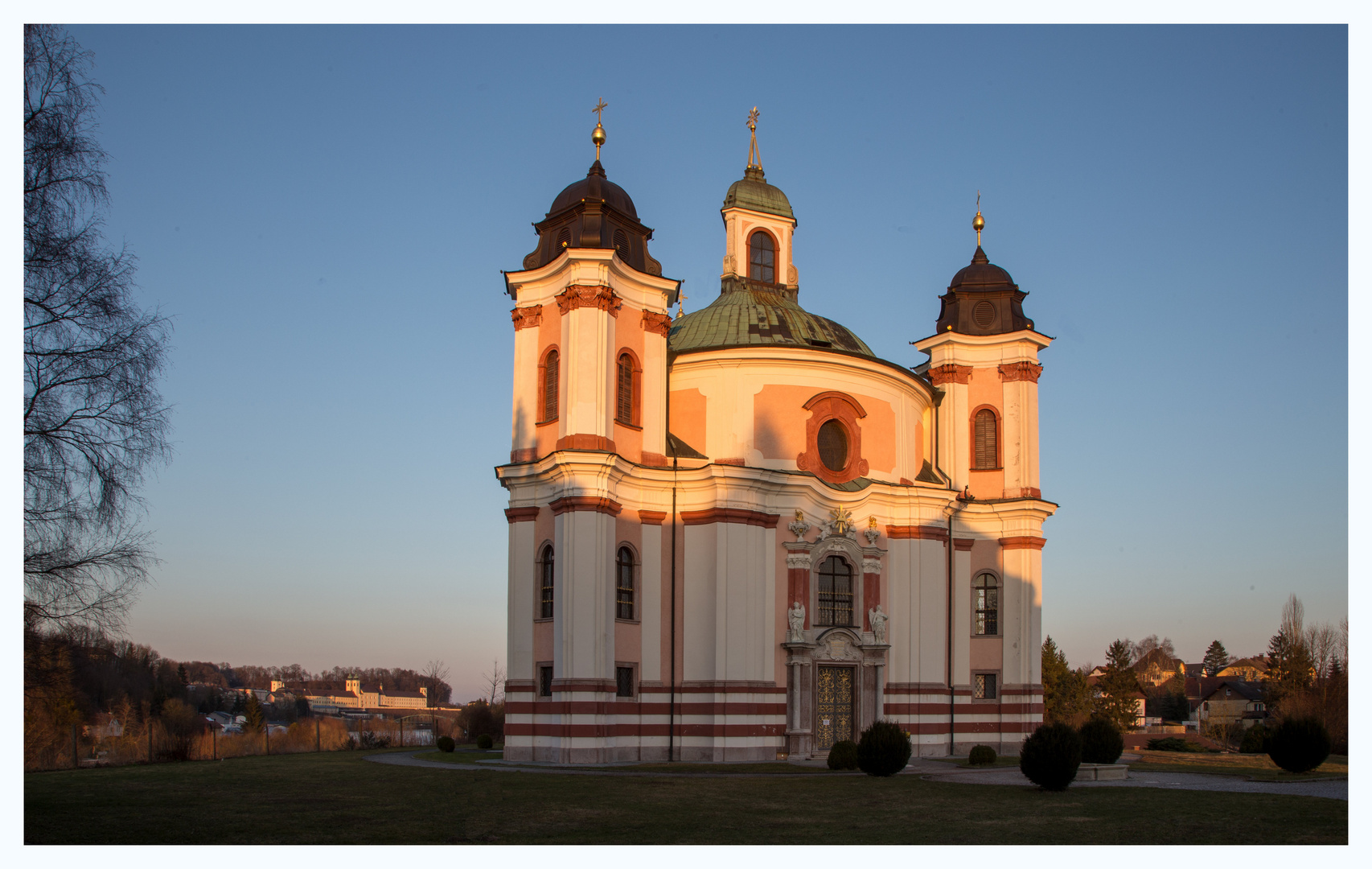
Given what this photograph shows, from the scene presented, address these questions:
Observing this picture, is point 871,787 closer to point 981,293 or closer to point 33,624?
point 33,624

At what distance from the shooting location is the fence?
31.3 m

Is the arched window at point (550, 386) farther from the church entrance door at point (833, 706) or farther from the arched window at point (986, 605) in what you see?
the arched window at point (986, 605)

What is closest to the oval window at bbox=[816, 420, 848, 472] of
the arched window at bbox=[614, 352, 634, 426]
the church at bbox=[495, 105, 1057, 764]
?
the church at bbox=[495, 105, 1057, 764]

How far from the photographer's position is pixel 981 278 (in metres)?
41.9

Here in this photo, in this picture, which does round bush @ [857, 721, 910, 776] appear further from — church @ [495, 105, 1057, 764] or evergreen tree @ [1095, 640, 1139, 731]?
evergreen tree @ [1095, 640, 1139, 731]

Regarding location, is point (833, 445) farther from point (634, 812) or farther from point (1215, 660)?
point (1215, 660)

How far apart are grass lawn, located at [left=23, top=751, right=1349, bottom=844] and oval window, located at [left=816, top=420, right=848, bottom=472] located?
13088 millimetres

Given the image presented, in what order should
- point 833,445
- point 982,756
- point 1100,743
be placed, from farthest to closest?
1. point 833,445
2. point 982,756
3. point 1100,743

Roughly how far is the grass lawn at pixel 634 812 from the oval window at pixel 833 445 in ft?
42.9

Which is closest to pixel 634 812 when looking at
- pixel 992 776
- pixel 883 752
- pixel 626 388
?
pixel 883 752

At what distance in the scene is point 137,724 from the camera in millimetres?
52719

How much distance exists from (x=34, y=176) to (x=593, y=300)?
1704 cm

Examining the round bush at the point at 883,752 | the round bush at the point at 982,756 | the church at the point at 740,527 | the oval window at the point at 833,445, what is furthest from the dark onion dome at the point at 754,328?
the round bush at the point at 883,752

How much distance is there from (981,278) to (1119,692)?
35966 millimetres
